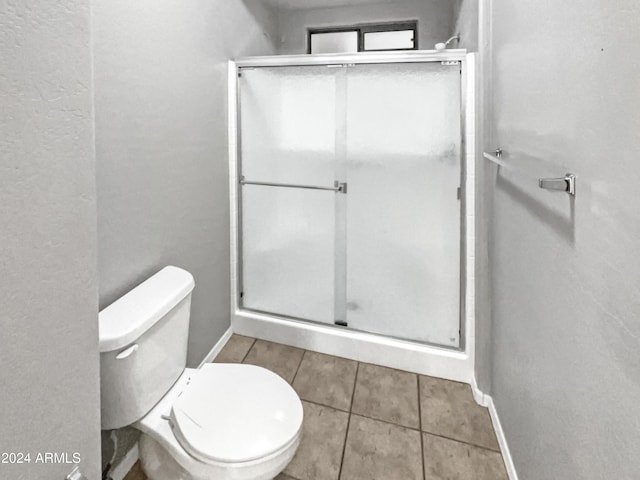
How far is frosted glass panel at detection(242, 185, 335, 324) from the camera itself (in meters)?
2.13

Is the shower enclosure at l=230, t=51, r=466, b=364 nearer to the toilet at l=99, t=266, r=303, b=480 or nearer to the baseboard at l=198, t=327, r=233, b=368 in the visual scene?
the baseboard at l=198, t=327, r=233, b=368

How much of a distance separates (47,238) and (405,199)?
1663mm

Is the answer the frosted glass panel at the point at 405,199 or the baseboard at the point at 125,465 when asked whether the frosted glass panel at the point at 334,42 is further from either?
the baseboard at the point at 125,465

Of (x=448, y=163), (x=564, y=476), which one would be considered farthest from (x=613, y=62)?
(x=448, y=163)

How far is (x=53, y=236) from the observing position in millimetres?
580

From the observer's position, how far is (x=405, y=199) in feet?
6.39

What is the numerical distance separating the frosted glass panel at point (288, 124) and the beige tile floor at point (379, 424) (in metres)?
1.07

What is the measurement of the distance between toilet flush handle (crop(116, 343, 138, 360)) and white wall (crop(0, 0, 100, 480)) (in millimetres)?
363

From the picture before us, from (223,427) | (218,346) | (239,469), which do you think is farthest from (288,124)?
(239,469)

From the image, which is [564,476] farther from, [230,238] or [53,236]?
[230,238]

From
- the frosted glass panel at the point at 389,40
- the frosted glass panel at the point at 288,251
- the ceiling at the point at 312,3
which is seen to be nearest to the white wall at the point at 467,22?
the frosted glass panel at the point at 389,40

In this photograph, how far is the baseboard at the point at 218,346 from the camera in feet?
6.55

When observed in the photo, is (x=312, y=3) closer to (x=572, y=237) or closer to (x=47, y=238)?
(x=572, y=237)

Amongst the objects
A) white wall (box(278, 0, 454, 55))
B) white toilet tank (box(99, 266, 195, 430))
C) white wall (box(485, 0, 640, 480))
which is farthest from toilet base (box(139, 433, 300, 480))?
white wall (box(278, 0, 454, 55))
